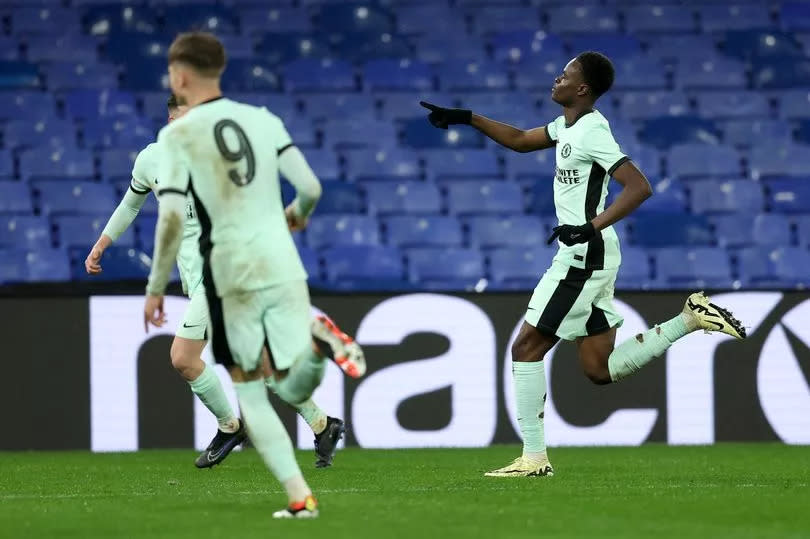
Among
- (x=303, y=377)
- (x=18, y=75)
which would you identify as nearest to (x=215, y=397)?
(x=303, y=377)

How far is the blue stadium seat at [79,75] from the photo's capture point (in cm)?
1467

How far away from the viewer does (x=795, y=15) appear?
16.2 metres

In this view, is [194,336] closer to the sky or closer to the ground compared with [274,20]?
closer to the ground

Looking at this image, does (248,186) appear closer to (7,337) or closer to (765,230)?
(7,337)

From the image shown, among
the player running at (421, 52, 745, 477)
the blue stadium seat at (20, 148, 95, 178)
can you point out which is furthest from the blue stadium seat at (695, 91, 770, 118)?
the player running at (421, 52, 745, 477)

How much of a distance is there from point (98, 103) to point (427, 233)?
3662 millimetres

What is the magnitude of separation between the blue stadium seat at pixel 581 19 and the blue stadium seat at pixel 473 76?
3.22 ft

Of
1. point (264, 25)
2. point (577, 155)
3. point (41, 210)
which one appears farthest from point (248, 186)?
point (264, 25)

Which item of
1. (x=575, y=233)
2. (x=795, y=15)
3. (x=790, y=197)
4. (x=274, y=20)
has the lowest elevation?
(x=790, y=197)

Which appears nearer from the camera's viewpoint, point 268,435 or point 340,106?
point 268,435

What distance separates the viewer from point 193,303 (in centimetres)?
844

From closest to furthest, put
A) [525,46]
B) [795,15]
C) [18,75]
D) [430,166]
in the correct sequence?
1. [430,166]
2. [18,75]
3. [525,46]
4. [795,15]

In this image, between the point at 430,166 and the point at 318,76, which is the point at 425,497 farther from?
the point at 318,76

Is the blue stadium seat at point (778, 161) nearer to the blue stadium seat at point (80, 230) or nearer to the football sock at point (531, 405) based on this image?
the blue stadium seat at point (80, 230)
